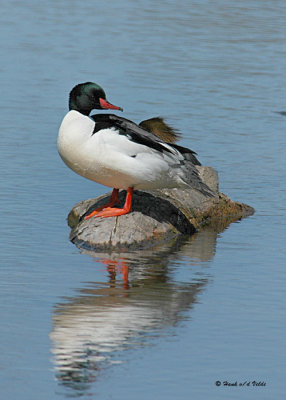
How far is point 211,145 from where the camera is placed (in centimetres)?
1256

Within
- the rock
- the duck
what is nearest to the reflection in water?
the rock

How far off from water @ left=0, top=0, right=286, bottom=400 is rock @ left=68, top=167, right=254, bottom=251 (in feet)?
0.61

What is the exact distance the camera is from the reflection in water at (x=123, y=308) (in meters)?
6.06

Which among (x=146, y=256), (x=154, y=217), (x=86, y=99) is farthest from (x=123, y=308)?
(x=86, y=99)

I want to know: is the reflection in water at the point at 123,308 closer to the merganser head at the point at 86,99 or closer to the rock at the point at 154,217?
the rock at the point at 154,217

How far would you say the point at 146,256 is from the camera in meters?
→ 8.55

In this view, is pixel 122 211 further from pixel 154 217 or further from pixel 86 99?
pixel 86 99

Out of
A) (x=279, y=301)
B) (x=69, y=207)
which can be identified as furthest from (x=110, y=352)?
(x=69, y=207)

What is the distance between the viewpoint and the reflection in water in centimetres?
606

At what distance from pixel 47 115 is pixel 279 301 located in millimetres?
7206

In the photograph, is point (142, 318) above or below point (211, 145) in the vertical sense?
below

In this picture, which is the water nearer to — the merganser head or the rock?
the rock

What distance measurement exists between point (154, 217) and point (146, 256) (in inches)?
28.1

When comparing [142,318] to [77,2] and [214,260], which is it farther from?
[77,2]
